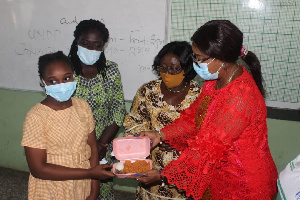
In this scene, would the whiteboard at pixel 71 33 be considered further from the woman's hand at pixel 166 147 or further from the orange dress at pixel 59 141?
the orange dress at pixel 59 141

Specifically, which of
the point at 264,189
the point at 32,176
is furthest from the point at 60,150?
→ the point at 264,189

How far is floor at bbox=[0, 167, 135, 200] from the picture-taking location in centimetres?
350

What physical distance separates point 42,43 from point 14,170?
1942 millimetres

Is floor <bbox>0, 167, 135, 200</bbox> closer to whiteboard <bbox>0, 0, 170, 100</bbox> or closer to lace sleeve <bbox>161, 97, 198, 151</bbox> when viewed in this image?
whiteboard <bbox>0, 0, 170, 100</bbox>

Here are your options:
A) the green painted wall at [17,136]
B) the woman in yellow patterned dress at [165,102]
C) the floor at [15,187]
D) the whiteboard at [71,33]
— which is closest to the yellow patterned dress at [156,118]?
the woman in yellow patterned dress at [165,102]

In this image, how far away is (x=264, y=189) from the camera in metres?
1.63

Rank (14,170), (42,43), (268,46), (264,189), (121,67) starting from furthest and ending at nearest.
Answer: (14,170) → (42,43) → (121,67) → (268,46) → (264,189)

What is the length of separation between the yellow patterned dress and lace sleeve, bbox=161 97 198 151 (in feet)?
0.29

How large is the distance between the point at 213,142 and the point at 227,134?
8 centimetres

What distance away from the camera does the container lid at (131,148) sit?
199 centimetres

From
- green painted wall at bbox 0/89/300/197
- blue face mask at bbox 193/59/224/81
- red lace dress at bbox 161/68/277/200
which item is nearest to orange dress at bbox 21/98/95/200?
red lace dress at bbox 161/68/277/200

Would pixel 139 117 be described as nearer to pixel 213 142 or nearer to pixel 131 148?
pixel 131 148

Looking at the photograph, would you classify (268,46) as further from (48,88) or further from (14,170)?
(14,170)

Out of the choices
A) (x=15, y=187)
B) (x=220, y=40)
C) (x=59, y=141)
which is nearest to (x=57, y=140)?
(x=59, y=141)
